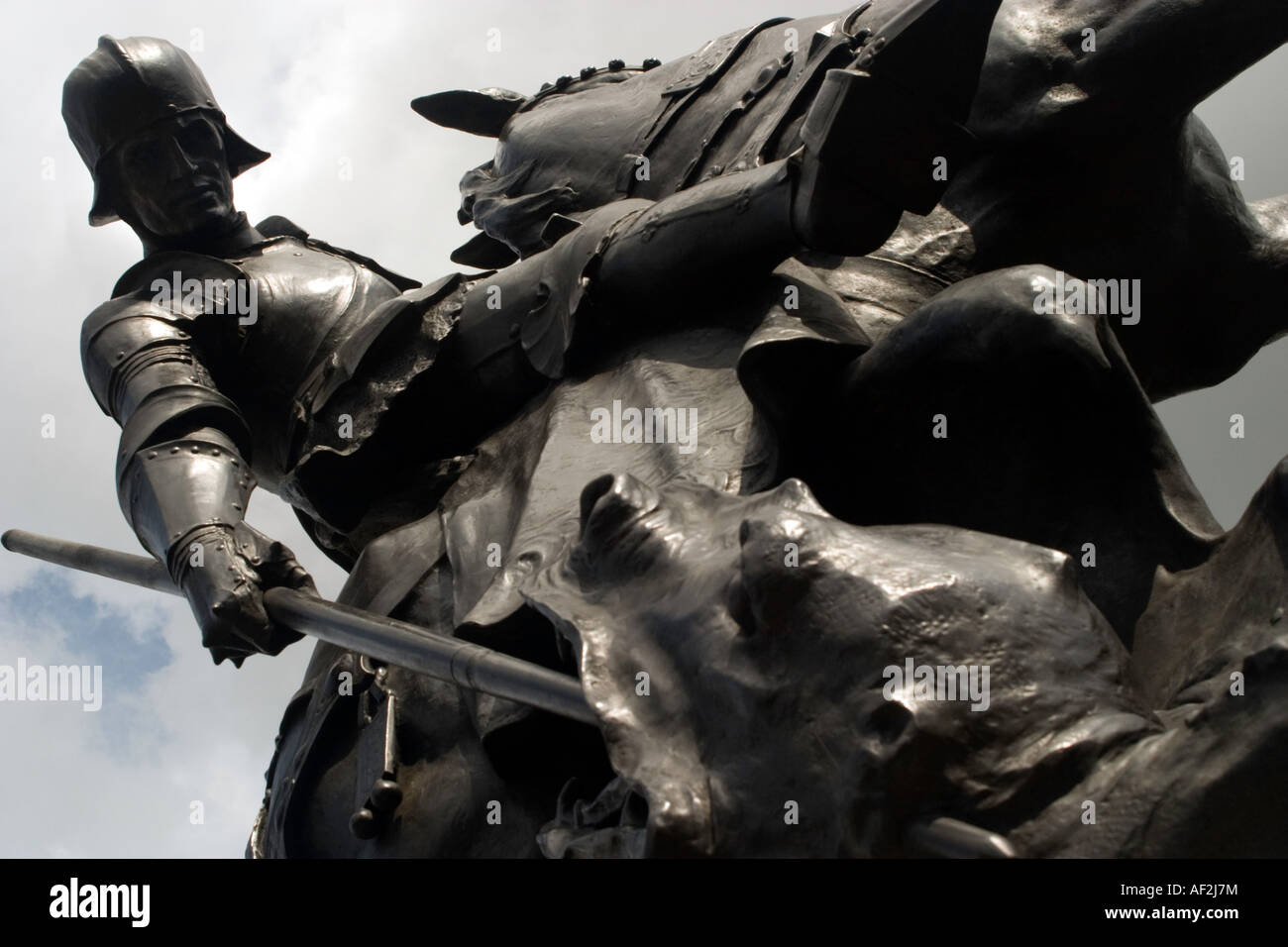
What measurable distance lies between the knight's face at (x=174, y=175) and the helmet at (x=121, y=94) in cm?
4

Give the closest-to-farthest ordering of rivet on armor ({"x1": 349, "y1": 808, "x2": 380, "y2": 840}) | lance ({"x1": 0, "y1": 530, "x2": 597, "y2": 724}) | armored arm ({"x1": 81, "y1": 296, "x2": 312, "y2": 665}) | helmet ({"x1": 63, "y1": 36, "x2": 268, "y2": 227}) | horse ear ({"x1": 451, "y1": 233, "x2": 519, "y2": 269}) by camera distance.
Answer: lance ({"x1": 0, "y1": 530, "x2": 597, "y2": 724}) → rivet on armor ({"x1": 349, "y1": 808, "x2": 380, "y2": 840}) → armored arm ({"x1": 81, "y1": 296, "x2": 312, "y2": 665}) → helmet ({"x1": 63, "y1": 36, "x2": 268, "y2": 227}) → horse ear ({"x1": 451, "y1": 233, "x2": 519, "y2": 269})

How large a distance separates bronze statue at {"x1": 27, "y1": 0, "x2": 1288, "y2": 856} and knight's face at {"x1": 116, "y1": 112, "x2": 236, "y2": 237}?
A: 0.01 m

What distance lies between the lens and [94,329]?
490cm

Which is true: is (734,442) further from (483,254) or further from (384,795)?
(483,254)

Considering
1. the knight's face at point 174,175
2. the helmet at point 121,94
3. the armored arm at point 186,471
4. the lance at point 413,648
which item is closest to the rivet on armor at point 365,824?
the lance at point 413,648

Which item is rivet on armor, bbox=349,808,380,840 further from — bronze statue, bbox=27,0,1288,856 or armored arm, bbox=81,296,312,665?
armored arm, bbox=81,296,312,665

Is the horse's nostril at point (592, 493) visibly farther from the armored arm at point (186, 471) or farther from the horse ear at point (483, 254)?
the horse ear at point (483, 254)

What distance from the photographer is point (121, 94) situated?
508 centimetres

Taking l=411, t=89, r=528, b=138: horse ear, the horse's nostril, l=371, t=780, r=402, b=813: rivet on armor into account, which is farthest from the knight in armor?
l=411, t=89, r=528, b=138: horse ear

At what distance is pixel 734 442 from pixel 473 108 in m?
2.90

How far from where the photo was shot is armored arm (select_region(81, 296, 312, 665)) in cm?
396

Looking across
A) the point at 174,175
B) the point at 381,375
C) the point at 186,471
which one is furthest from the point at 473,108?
the point at 186,471

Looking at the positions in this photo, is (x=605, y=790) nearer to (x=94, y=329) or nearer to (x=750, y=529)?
(x=750, y=529)

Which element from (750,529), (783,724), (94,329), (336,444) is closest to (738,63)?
(336,444)
